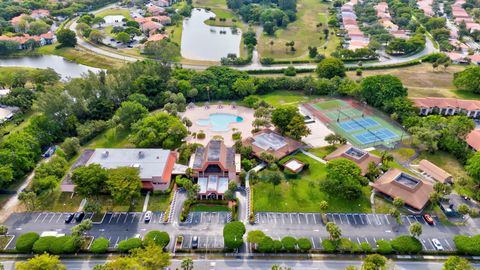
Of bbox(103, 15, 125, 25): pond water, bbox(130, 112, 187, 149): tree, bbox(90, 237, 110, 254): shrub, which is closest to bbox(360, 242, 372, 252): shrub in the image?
bbox(90, 237, 110, 254): shrub

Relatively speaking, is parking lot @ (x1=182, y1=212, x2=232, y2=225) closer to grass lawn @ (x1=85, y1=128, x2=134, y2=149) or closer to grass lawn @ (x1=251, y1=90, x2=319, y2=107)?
grass lawn @ (x1=85, y1=128, x2=134, y2=149)

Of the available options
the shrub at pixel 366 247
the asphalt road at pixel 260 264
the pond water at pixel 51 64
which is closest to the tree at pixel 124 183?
the asphalt road at pixel 260 264

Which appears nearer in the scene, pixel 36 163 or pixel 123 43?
pixel 36 163

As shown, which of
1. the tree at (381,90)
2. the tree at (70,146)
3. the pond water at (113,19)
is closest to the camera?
the tree at (70,146)

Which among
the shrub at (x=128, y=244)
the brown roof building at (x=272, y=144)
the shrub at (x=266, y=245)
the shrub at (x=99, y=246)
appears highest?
the brown roof building at (x=272, y=144)

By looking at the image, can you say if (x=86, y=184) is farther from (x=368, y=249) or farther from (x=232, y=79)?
(x=232, y=79)

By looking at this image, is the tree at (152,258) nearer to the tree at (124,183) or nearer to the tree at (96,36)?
the tree at (124,183)

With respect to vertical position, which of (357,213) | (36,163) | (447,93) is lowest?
(36,163)

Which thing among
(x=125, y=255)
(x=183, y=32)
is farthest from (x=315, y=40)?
(x=125, y=255)
